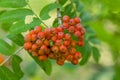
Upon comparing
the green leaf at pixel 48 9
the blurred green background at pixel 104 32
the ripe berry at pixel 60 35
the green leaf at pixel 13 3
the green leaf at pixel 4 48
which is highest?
the green leaf at pixel 13 3

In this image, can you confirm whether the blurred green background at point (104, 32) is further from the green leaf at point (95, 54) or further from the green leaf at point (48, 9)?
the green leaf at point (48, 9)

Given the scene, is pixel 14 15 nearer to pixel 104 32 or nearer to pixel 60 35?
pixel 60 35

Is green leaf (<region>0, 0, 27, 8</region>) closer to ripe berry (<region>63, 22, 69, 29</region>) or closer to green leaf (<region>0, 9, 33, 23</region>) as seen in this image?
green leaf (<region>0, 9, 33, 23</region>)

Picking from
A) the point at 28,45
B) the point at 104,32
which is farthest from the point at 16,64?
the point at 104,32

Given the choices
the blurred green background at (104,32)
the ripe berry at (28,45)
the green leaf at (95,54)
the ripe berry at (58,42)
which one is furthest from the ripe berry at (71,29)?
the green leaf at (95,54)

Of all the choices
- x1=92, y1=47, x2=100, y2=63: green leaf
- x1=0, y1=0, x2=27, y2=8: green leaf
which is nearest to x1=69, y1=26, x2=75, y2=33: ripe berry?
x1=0, y1=0, x2=27, y2=8: green leaf

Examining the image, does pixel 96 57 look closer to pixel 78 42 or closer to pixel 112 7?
pixel 112 7

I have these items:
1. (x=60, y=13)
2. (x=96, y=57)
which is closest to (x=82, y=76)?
(x=96, y=57)
